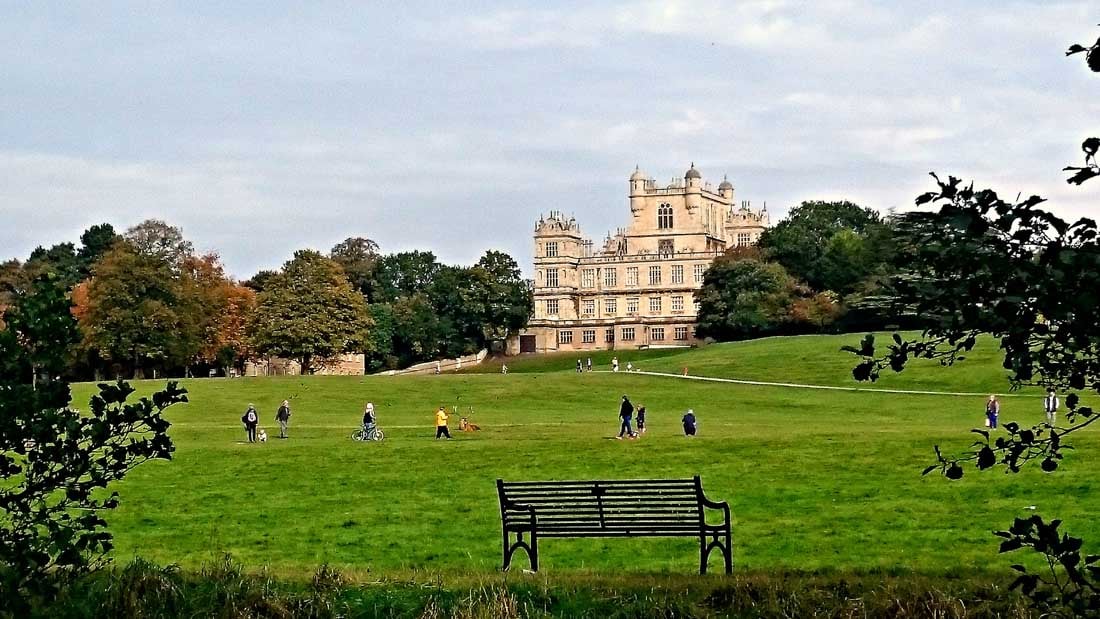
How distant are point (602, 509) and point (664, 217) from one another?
136m

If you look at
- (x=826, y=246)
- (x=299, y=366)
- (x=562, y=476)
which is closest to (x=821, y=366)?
(x=826, y=246)

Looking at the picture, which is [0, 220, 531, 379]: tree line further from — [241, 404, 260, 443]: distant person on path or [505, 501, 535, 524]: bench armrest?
[505, 501, 535, 524]: bench armrest

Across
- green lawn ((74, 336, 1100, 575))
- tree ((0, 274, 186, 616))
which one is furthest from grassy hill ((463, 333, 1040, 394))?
tree ((0, 274, 186, 616))

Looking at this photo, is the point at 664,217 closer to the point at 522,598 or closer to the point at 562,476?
the point at 562,476

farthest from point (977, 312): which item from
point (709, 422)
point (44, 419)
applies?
point (709, 422)

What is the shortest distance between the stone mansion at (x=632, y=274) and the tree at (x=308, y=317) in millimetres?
48570

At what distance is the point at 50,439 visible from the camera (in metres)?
9.90

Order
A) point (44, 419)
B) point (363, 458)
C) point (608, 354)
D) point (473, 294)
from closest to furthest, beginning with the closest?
point (44, 419) → point (363, 458) → point (608, 354) → point (473, 294)

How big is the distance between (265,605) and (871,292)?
3423 inches

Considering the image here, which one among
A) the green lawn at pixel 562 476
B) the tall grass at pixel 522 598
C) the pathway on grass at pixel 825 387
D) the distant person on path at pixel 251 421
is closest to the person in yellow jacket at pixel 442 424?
the green lawn at pixel 562 476

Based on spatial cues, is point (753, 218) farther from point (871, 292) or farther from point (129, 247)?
point (129, 247)

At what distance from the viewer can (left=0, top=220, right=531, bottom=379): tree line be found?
→ 85.2m

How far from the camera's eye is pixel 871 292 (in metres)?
96.3

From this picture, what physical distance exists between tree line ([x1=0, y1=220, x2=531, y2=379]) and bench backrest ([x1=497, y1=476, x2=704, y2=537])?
5795 cm
